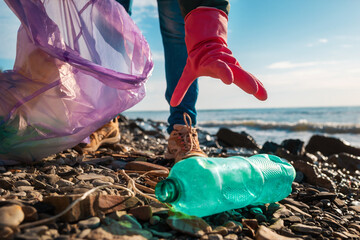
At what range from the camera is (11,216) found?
→ 2.95 feet

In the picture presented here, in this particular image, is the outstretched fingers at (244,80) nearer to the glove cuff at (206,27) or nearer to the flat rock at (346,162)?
the glove cuff at (206,27)

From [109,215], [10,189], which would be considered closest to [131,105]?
[10,189]

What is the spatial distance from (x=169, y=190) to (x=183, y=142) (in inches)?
44.2

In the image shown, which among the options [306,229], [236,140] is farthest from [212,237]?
[236,140]

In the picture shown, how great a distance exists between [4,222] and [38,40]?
1.05 m

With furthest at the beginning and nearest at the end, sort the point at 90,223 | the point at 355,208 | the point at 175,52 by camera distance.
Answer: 1. the point at 175,52
2. the point at 355,208
3. the point at 90,223

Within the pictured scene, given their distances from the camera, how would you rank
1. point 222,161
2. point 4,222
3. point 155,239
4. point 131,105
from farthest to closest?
point 131,105 < point 222,161 < point 155,239 < point 4,222

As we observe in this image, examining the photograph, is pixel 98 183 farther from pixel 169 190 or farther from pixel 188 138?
pixel 188 138

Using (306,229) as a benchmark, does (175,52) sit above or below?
above

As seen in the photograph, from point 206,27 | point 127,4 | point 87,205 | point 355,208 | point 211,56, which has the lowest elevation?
point 355,208

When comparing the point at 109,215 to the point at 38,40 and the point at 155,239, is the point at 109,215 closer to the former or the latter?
the point at 155,239

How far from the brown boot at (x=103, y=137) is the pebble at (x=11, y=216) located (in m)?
1.41

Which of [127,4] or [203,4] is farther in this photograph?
[127,4]

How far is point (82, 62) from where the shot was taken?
5.13ft
